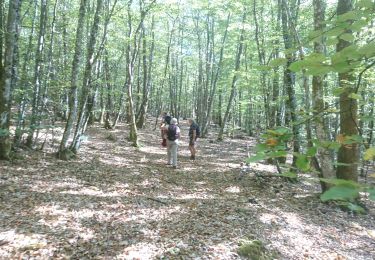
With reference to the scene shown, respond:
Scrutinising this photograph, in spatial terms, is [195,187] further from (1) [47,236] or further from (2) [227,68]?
(2) [227,68]

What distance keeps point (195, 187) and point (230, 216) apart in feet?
7.47

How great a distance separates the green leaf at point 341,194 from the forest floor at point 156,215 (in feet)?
14.5

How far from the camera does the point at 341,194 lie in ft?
2.72

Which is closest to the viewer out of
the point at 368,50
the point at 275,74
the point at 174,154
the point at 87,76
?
the point at 368,50

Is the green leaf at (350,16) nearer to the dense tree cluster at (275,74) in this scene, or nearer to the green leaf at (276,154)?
the dense tree cluster at (275,74)

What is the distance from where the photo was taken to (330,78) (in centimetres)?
1622

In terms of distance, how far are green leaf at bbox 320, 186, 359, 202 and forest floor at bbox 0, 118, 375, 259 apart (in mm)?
4412

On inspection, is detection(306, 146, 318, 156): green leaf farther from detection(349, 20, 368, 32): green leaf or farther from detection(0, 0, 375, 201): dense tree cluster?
detection(349, 20, 368, 32): green leaf

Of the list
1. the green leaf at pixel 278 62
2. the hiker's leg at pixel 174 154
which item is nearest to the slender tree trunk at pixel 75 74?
the hiker's leg at pixel 174 154

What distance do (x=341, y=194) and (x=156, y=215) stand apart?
5.88 meters

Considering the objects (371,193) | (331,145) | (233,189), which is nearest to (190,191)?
(233,189)

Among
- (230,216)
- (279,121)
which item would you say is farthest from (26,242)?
(279,121)

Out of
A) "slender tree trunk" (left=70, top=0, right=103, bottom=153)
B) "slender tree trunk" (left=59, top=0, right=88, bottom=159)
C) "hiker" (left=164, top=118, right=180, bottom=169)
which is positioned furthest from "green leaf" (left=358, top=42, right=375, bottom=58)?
"hiker" (left=164, top=118, right=180, bottom=169)

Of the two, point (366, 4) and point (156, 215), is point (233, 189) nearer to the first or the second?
point (156, 215)
